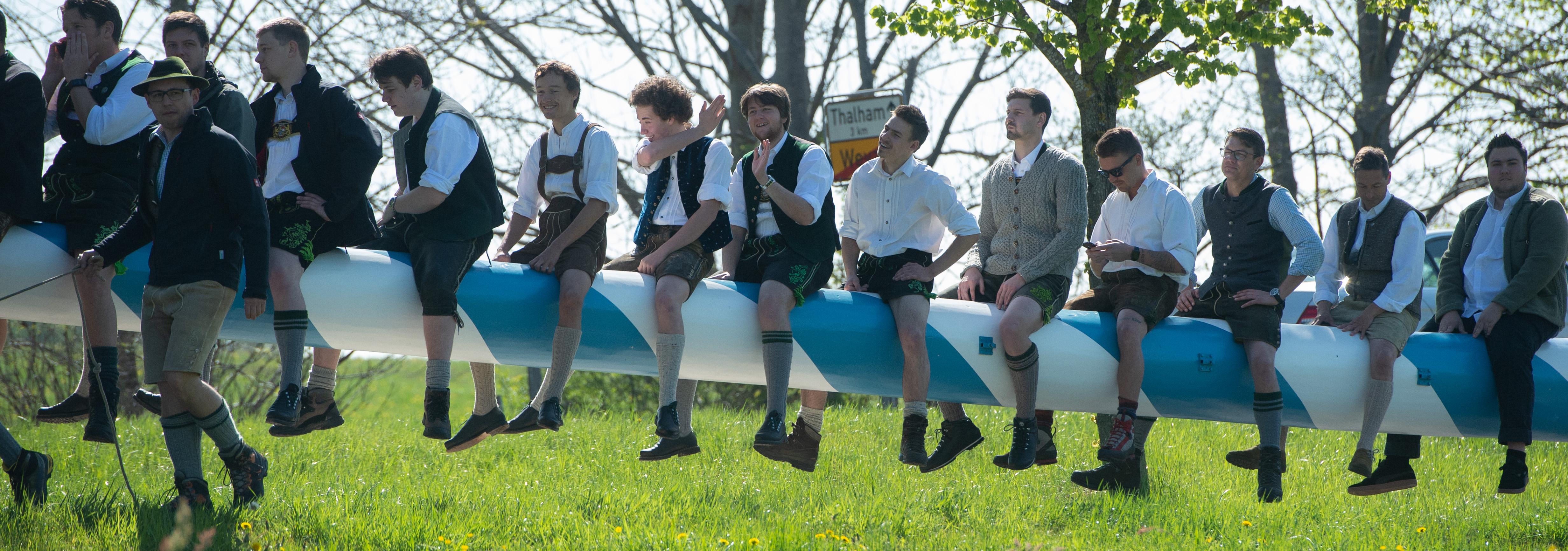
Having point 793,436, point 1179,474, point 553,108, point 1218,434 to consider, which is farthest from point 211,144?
point 1218,434

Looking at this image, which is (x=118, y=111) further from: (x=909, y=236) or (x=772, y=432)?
A: (x=909, y=236)

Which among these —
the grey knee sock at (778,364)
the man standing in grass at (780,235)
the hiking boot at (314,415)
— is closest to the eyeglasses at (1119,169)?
the man standing in grass at (780,235)

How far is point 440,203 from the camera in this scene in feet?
13.5

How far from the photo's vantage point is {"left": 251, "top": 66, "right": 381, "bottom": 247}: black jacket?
416cm

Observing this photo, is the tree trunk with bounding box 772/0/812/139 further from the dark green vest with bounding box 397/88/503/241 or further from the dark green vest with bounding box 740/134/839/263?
the dark green vest with bounding box 397/88/503/241

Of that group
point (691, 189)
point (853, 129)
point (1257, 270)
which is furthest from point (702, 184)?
point (853, 129)

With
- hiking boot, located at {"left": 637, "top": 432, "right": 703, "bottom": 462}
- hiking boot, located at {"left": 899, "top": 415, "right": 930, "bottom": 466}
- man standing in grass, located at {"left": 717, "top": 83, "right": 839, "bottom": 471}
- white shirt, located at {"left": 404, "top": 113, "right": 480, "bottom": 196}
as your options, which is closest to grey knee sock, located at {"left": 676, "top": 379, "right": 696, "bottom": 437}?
hiking boot, located at {"left": 637, "top": 432, "right": 703, "bottom": 462}

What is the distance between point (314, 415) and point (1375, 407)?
4276 millimetres

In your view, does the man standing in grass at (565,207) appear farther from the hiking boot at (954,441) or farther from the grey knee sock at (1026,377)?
the grey knee sock at (1026,377)

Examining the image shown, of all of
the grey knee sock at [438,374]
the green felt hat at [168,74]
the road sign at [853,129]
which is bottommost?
the grey knee sock at [438,374]

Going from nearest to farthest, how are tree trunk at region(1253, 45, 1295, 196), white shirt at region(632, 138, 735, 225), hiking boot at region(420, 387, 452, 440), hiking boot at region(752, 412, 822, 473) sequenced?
hiking boot at region(420, 387, 452, 440) → hiking boot at region(752, 412, 822, 473) → white shirt at region(632, 138, 735, 225) → tree trunk at region(1253, 45, 1295, 196)

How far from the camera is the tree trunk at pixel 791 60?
33.5 feet

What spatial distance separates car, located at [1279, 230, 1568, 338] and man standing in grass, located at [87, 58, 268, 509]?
519cm

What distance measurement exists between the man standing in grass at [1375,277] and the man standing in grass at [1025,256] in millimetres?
1149
